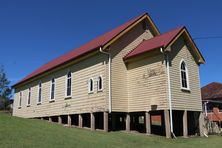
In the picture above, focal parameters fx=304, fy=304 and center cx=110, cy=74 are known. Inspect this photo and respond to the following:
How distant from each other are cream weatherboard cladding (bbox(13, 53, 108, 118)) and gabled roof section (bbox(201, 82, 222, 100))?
2764 cm

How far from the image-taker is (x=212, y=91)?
160 feet

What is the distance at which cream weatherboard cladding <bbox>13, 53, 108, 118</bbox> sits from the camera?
21.1m

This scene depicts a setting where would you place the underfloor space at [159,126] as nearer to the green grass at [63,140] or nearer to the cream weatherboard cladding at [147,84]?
A: the cream weatherboard cladding at [147,84]

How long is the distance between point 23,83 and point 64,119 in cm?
1080

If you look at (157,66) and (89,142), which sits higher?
(157,66)

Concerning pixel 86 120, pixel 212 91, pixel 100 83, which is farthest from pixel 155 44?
pixel 212 91

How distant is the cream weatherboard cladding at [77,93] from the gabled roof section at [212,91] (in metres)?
27.6

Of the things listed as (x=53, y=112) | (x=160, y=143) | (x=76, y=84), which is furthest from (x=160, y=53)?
(x=53, y=112)

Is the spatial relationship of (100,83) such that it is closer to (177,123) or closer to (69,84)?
(69,84)

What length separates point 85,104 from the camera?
72.9 ft

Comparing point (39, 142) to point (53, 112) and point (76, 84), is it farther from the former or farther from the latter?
point (53, 112)

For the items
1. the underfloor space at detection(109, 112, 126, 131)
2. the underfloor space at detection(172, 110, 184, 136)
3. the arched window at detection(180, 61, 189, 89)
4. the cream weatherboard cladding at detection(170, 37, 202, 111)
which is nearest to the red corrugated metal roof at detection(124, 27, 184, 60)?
the cream weatherboard cladding at detection(170, 37, 202, 111)

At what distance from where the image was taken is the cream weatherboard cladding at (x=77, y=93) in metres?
21.1

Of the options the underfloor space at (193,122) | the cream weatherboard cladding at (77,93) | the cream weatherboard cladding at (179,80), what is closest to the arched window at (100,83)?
the cream weatherboard cladding at (77,93)
